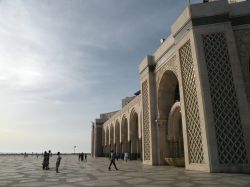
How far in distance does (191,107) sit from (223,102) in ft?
4.30

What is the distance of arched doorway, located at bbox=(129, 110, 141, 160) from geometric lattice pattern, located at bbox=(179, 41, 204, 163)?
13035mm

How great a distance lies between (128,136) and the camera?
23062 millimetres

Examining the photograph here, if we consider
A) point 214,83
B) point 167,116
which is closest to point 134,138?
point 167,116

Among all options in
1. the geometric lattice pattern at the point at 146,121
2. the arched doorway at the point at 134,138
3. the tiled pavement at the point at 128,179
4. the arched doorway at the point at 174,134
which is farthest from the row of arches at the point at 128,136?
the tiled pavement at the point at 128,179

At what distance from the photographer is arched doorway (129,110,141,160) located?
22.9m

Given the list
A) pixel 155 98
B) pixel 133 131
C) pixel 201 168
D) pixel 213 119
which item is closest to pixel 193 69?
pixel 213 119

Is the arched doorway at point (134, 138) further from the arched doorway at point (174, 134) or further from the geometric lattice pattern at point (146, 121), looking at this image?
the arched doorway at point (174, 134)

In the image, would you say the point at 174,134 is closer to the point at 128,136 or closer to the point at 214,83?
the point at 214,83

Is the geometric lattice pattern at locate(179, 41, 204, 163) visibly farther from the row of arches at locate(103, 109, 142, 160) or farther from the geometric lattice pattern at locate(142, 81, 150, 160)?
the row of arches at locate(103, 109, 142, 160)

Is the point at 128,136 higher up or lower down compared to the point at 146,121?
lower down

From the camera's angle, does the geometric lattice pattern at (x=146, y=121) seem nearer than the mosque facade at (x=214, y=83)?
No

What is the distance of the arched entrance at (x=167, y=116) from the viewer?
43.8 feet

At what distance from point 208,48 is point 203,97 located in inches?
82.5

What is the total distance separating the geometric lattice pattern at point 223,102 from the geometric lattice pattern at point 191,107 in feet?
2.34
